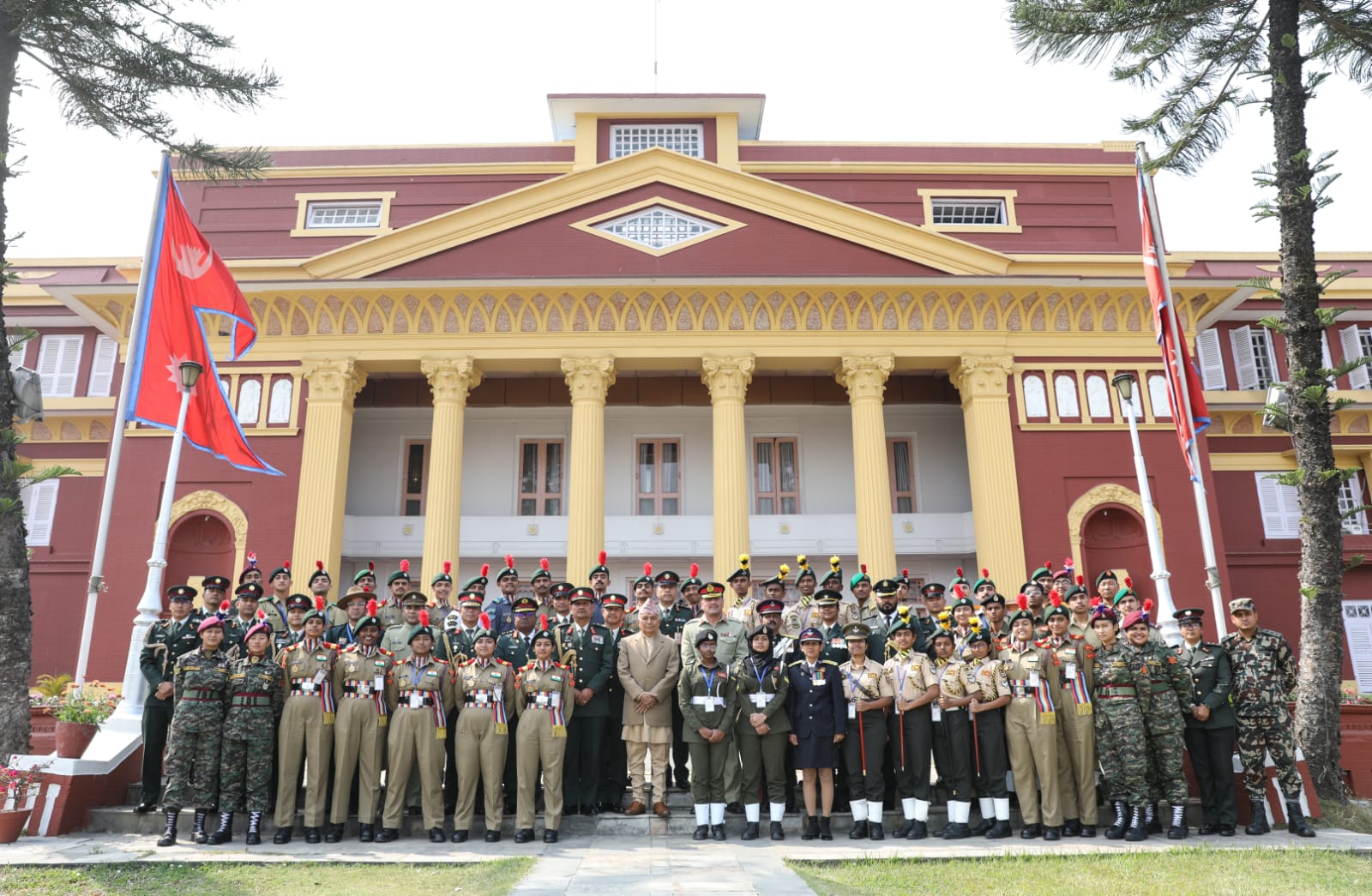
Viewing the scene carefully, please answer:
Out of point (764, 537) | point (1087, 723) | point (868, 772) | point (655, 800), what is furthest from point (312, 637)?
point (764, 537)

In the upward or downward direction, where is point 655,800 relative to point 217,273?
downward

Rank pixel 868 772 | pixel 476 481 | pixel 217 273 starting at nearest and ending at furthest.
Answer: pixel 868 772 < pixel 217 273 < pixel 476 481

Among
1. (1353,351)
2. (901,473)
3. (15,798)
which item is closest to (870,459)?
(901,473)

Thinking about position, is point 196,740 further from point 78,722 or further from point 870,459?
point 870,459

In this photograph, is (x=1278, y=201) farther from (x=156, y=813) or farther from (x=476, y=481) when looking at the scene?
(x=476, y=481)

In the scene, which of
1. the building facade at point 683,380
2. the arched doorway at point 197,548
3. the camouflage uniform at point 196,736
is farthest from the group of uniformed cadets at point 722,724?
the arched doorway at point 197,548

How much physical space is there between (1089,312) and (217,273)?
16.3m

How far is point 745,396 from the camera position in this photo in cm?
2066

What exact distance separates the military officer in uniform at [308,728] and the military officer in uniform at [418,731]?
0.54 meters

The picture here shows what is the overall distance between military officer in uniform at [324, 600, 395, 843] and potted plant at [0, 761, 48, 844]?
103 inches

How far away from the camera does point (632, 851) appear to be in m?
7.57

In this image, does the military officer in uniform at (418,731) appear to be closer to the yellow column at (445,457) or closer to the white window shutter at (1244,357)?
the yellow column at (445,457)

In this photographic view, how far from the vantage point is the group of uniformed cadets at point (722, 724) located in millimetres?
8219

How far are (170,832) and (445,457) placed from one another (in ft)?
36.6
